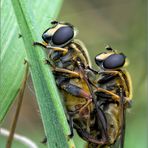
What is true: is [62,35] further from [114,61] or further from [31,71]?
[31,71]

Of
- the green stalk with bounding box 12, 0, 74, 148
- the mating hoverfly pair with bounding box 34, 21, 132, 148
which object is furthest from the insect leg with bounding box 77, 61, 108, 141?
the green stalk with bounding box 12, 0, 74, 148

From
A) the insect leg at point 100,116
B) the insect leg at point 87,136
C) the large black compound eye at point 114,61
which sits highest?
the large black compound eye at point 114,61

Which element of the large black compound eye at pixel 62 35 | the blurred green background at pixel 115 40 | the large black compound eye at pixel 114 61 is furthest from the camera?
the blurred green background at pixel 115 40

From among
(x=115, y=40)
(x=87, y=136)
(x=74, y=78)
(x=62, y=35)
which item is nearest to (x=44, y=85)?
(x=62, y=35)

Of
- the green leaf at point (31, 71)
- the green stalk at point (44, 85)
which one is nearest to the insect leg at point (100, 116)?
the green leaf at point (31, 71)

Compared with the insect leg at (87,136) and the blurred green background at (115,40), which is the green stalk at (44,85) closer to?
the insect leg at (87,136)

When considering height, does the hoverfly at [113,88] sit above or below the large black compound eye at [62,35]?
below

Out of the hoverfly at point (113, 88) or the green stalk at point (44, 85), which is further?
the hoverfly at point (113, 88)

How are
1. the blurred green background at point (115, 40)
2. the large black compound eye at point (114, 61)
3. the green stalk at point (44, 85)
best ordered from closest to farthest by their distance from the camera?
the green stalk at point (44, 85) → the large black compound eye at point (114, 61) → the blurred green background at point (115, 40)
